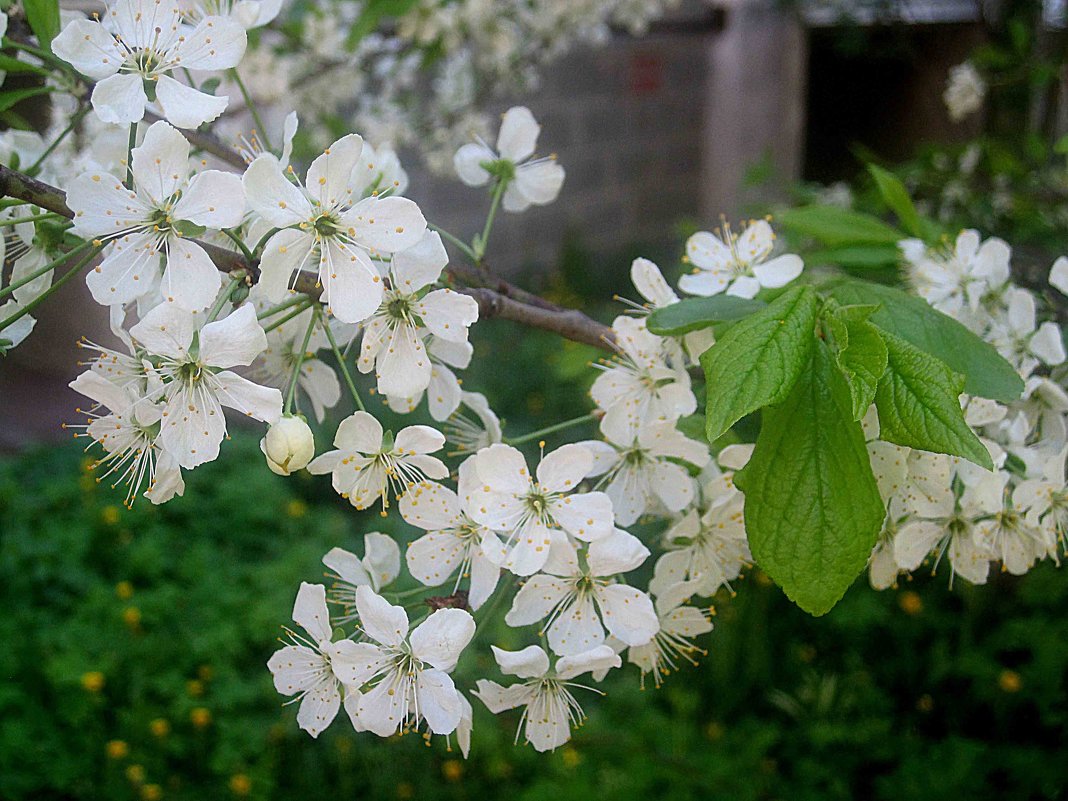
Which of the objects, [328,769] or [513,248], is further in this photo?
[513,248]

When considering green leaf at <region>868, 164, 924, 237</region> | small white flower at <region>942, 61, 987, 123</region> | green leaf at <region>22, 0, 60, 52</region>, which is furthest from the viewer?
small white flower at <region>942, 61, 987, 123</region>

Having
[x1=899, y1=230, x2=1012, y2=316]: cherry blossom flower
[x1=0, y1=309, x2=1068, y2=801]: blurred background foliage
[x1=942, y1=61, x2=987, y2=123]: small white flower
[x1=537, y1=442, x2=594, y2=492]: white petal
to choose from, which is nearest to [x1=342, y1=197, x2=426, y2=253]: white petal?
[x1=537, y1=442, x2=594, y2=492]: white petal

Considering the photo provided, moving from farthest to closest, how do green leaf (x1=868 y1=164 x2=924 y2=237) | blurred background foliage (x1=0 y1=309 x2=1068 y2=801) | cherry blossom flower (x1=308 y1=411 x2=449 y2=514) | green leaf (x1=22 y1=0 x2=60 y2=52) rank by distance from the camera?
blurred background foliage (x1=0 y1=309 x2=1068 y2=801) < green leaf (x1=868 y1=164 x2=924 y2=237) < green leaf (x1=22 y1=0 x2=60 y2=52) < cherry blossom flower (x1=308 y1=411 x2=449 y2=514)

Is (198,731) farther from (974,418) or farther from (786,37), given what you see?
(786,37)

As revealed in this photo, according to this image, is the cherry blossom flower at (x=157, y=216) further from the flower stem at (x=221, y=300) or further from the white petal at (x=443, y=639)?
the white petal at (x=443, y=639)

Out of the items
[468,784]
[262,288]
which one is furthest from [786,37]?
[262,288]

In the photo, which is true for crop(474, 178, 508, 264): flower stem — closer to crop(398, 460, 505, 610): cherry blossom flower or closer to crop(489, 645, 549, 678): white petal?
crop(398, 460, 505, 610): cherry blossom flower
